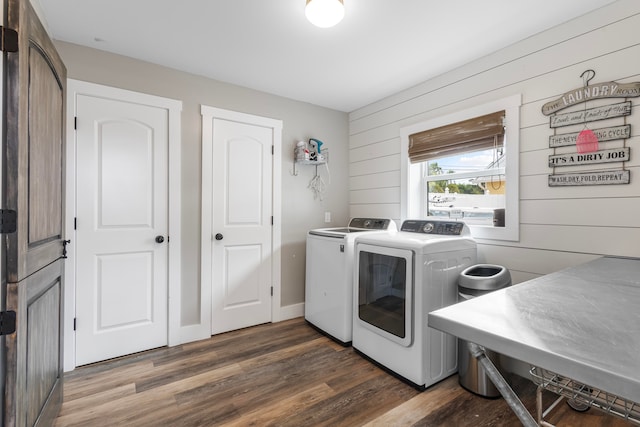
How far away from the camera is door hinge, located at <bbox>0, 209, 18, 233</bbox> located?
1111 millimetres

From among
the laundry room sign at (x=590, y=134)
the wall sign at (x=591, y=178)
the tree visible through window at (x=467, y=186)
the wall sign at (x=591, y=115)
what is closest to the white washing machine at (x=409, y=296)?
the tree visible through window at (x=467, y=186)

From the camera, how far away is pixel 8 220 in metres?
1.13

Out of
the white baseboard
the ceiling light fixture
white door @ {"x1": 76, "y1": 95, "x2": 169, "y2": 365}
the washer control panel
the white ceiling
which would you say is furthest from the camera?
the white baseboard

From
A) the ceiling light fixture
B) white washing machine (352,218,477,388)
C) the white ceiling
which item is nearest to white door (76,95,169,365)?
the white ceiling

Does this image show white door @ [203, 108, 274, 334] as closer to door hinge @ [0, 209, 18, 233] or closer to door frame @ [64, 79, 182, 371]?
door frame @ [64, 79, 182, 371]

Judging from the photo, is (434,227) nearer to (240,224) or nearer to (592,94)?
(592,94)

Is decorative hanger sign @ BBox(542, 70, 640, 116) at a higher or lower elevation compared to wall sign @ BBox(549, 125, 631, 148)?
higher

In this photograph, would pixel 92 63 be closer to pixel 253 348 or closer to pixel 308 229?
pixel 308 229

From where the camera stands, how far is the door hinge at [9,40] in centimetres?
112

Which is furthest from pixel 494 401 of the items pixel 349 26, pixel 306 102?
pixel 306 102

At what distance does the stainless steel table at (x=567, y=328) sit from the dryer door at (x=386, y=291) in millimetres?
1023

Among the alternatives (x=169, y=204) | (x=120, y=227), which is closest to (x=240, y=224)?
(x=169, y=204)

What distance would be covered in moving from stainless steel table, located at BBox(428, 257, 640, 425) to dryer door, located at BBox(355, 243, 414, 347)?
1.02 metres

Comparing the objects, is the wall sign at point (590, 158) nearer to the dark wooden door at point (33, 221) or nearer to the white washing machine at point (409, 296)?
the white washing machine at point (409, 296)
